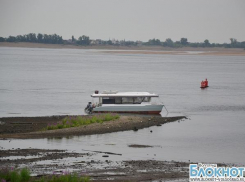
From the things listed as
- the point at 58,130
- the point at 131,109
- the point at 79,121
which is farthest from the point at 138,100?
the point at 58,130

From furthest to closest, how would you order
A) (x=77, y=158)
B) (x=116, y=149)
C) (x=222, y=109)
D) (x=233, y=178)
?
(x=222, y=109) < (x=116, y=149) < (x=77, y=158) < (x=233, y=178)

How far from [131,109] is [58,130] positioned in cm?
1278

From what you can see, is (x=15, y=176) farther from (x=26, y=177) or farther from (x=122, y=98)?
(x=122, y=98)

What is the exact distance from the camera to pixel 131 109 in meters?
50.5

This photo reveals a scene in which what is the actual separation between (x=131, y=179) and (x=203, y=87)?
66.5 metres

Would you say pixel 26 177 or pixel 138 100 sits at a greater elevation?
pixel 26 177

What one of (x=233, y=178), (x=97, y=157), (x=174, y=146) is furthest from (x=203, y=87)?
(x=233, y=178)

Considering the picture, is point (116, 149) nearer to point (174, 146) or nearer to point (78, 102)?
point (174, 146)

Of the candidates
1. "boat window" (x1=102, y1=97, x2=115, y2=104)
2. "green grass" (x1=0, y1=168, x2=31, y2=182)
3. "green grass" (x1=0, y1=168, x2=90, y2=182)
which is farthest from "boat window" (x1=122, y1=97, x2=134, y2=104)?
"green grass" (x1=0, y1=168, x2=31, y2=182)

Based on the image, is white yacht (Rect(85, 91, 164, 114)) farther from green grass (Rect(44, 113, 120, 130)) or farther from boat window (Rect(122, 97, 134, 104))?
green grass (Rect(44, 113, 120, 130))

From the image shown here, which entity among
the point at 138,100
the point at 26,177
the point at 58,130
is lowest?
the point at 58,130

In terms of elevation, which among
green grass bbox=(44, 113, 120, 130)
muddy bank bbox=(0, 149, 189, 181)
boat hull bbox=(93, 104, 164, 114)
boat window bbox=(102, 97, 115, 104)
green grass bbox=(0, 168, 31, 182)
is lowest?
boat hull bbox=(93, 104, 164, 114)

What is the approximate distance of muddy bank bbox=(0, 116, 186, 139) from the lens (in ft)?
123

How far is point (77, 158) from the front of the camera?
2927 centimetres
